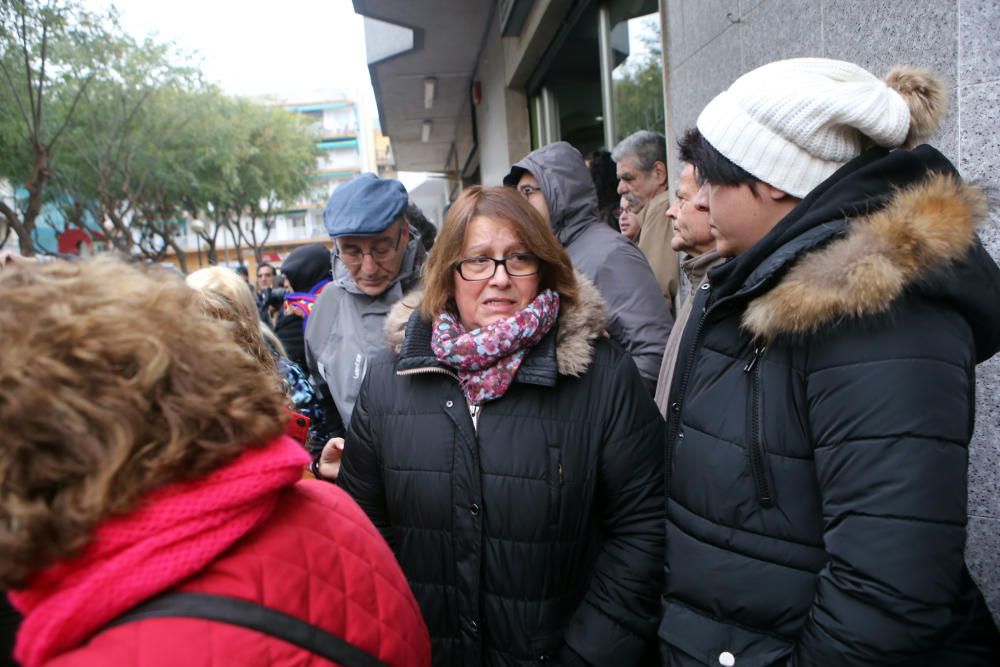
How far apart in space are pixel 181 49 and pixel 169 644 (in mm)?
25144

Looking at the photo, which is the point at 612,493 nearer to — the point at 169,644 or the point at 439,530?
the point at 439,530

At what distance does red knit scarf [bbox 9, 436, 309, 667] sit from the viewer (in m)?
0.79

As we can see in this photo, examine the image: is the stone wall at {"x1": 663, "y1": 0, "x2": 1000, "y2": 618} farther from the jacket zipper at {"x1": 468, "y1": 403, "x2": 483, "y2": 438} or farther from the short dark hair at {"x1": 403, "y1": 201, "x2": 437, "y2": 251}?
the short dark hair at {"x1": 403, "y1": 201, "x2": 437, "y2": 251}

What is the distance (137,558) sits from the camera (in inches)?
32.4

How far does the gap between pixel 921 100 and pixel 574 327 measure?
0.94 m

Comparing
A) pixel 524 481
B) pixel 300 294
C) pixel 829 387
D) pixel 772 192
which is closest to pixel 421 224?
pixel 300 294

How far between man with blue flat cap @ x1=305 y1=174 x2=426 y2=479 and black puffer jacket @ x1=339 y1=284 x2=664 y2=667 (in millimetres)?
971

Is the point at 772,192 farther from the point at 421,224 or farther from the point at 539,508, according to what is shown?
the point at 421,224

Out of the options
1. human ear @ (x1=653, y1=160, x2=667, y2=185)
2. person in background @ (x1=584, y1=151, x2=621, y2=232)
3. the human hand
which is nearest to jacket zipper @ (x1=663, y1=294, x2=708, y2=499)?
the human hand

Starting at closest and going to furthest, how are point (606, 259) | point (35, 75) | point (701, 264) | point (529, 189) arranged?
point (701, 264) < point (606, 259) < point (529, 189) < point (35, 75)

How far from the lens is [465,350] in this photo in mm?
1781

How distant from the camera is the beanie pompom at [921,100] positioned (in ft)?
4.73

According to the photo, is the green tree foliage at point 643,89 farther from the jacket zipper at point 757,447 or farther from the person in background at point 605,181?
the jacket zipper at point 757,447

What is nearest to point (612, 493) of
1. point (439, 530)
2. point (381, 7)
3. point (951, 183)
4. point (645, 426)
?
point (645, 426)
